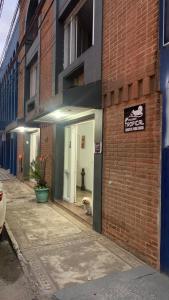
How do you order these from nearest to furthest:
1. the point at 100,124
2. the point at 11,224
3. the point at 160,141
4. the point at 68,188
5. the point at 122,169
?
the point at 160,141 → the point at 122,169 → the point at 100,124 → the point at 11,224 → the point at 68,188

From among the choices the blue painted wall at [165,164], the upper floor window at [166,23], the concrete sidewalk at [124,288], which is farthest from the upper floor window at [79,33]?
the concrete sidewalk at [124,288]

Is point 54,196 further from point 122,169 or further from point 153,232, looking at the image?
point 153,232

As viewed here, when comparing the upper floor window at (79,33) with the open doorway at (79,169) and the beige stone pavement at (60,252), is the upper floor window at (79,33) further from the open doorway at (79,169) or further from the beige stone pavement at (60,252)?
the beige stone pavement at (60,252)

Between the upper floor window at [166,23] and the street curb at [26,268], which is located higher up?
the upper floor window at [166,23]

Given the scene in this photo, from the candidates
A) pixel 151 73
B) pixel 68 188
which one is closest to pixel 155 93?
pixel 151 73

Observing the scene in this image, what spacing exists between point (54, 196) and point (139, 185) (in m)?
5.34

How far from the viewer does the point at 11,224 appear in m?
7.34

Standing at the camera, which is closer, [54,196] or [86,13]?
[86,13]

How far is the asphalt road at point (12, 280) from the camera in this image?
4043mm

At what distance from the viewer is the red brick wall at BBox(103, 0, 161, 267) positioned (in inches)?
187

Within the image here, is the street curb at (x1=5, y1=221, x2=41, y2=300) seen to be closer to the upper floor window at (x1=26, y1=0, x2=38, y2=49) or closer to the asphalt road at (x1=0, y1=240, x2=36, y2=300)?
the asphalt road at (x1=0, y1=240, x2=36, y2=300)

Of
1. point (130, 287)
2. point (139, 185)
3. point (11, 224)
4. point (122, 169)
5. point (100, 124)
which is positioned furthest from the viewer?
point (11, 224)

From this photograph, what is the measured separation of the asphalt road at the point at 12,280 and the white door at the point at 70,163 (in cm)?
372

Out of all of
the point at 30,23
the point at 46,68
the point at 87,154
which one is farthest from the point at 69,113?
the point at 30,23
